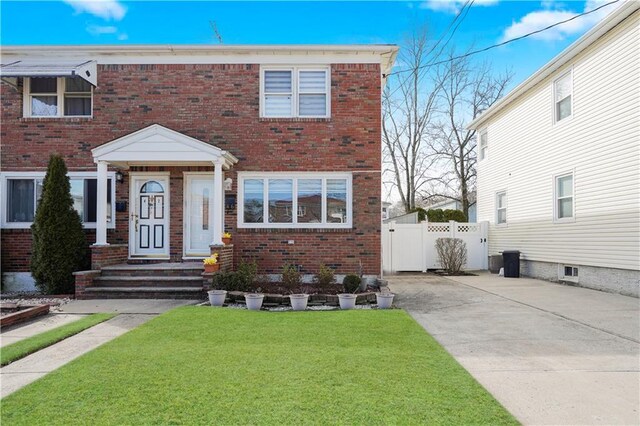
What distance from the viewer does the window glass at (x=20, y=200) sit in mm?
10766

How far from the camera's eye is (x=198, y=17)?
39.2 ft

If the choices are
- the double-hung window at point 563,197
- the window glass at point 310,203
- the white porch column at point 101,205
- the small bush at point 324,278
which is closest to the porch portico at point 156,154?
the white porch column at point 101,205

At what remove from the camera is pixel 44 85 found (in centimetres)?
1096

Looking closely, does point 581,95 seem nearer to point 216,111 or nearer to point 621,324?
point 621,324

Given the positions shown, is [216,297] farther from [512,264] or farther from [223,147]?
[512,264]

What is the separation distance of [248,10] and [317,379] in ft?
31.8

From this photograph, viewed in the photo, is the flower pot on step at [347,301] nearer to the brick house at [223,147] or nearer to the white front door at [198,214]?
the brick house at [223,147]

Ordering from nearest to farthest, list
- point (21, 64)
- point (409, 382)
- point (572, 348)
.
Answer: point (409, 382)
point (572, 348)
point (21, 64)

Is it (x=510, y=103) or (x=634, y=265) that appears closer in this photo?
(x=634, y=265)

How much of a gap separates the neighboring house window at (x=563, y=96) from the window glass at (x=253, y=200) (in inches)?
357

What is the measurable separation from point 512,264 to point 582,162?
4.22 metres

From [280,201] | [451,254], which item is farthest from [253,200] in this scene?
[451,254]

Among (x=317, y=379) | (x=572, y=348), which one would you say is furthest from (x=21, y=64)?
(x=572, y=348)

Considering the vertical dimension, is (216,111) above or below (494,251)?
above
